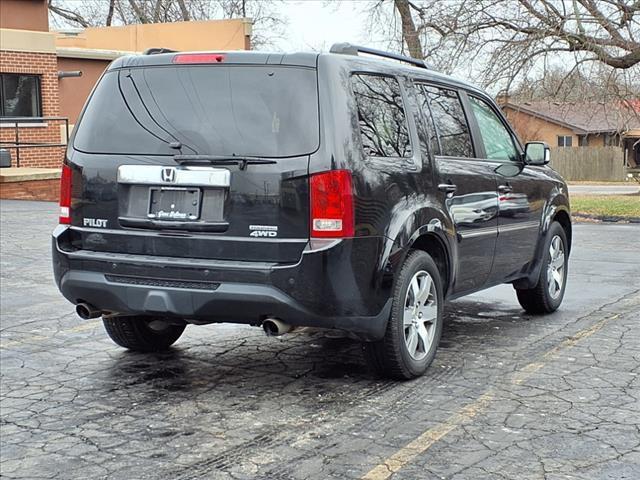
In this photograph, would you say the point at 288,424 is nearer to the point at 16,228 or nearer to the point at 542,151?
the point at 542,151

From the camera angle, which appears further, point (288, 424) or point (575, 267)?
point (575, 267)

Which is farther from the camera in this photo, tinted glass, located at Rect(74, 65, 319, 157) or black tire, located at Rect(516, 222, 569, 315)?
black tire, located at Rect(516, 222, 569, 315)

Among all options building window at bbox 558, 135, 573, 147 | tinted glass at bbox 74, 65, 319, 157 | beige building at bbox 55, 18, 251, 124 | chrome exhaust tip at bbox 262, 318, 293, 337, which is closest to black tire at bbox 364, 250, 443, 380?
chrome exhaust tip at bbox 262, 318, 293, 337

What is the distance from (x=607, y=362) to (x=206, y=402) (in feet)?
8.86

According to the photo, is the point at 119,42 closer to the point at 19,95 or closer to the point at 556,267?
the point at 19,95

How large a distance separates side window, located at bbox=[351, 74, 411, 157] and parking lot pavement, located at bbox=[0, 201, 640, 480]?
1.44 meters

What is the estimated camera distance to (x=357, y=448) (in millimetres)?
4445

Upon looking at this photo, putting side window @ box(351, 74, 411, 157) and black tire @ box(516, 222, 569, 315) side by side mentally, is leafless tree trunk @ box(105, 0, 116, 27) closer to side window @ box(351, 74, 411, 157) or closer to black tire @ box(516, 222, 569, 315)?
black tire @ box(516, 222, 569, 315)

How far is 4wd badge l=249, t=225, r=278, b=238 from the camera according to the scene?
5.00 metres

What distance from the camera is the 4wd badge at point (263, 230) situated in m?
5.00

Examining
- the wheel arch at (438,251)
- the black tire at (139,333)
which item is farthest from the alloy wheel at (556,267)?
the black tire at (139,333)

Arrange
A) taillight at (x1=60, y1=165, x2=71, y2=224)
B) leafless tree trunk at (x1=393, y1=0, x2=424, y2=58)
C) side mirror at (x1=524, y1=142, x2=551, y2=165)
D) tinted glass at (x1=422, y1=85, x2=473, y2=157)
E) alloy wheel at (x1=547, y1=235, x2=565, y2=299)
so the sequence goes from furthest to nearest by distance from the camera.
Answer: leafless tree trunk at (x1=393, y1=0, x2=424, y2=58) → alloy wheel at (x1=547, y1=235, x2=565, y2=299) → side mirror at (x1=524, y1=142, x2=551, y2=165) → tinted glass at (x1=422, y1=85, x2=473, y2=157) → taillight at (x1=60, y1=165, x2=71, y2=224)

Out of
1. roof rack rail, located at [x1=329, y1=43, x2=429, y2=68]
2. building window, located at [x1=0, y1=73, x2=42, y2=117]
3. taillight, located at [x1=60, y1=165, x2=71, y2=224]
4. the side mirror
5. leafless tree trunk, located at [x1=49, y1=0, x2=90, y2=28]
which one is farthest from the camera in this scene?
leafless tree trunk, located at [x1=49, y1=0, x2=90, y2=28]

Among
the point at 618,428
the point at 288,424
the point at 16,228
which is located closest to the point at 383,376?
the point at 288,424
